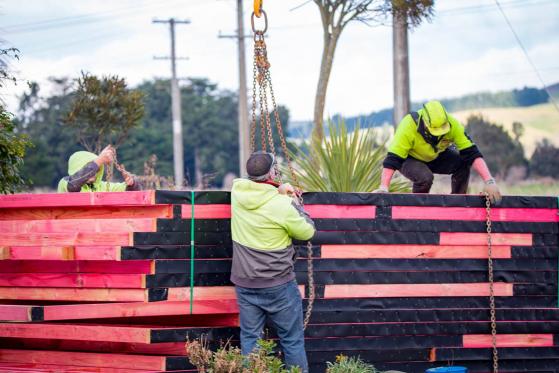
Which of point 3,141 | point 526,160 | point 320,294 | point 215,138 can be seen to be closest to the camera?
point 320,294

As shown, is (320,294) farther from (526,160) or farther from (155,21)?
(526,160)

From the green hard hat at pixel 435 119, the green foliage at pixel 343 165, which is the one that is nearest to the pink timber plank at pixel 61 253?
the green hard hat at pixel 435 119

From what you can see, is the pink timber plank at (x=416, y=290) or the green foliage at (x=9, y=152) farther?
the green foliage at (x=9, y=152)

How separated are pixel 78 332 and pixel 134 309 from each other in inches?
22.1

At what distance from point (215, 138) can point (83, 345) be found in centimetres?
5775

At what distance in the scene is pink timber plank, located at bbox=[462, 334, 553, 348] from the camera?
8.21 metres

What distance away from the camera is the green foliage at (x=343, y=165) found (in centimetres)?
1133

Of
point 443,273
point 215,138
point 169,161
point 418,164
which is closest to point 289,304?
point 443,273

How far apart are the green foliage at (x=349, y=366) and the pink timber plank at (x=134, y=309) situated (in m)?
1.00

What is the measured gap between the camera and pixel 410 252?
8.06m

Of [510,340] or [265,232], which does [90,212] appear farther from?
[510,340]

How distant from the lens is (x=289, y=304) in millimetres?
7238

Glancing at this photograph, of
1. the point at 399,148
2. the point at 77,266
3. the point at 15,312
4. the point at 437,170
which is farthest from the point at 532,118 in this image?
the point at 15,312

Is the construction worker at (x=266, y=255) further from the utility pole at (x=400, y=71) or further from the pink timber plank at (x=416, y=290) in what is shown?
the utility pole at (x=400, y=71)
